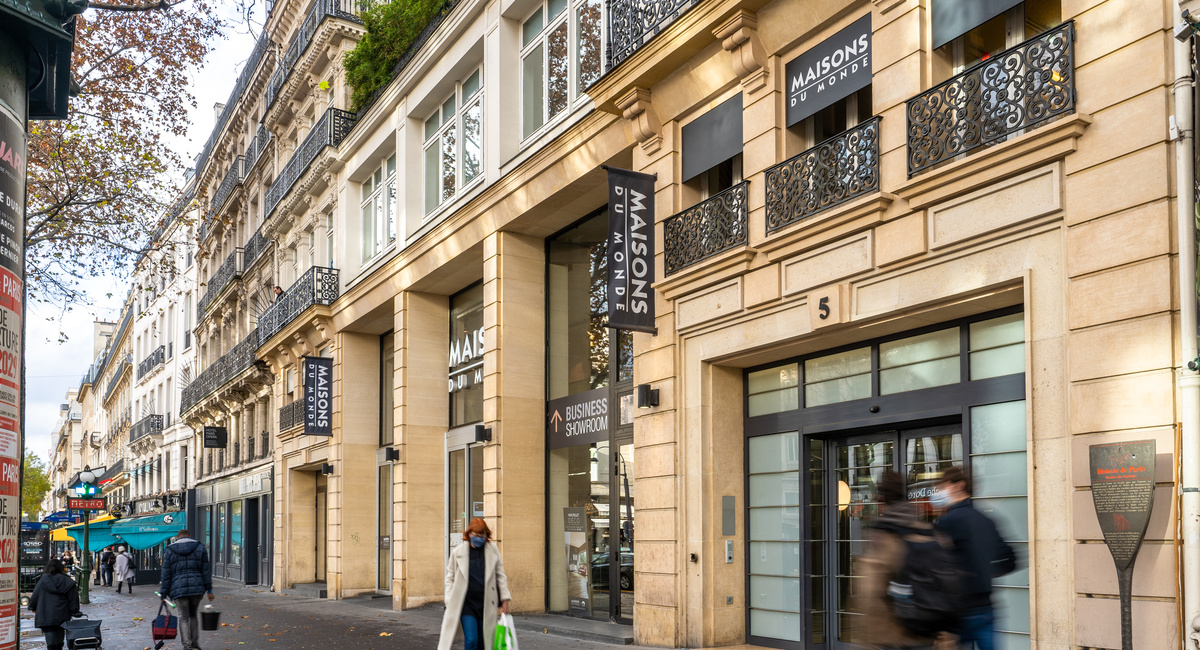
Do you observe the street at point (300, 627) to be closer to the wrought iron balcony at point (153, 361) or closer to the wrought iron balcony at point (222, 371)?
the wrought iron balcony at point (222, 371)

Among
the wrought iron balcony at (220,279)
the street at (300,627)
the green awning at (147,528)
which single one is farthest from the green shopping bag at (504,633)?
the wrought iron balcony at (220,279)

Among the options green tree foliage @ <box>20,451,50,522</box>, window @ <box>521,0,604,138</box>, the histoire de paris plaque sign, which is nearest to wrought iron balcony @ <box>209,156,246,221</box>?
window @ <box>521,0,604,138</box>

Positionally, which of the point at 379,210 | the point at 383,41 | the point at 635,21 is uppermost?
the point at 383,41

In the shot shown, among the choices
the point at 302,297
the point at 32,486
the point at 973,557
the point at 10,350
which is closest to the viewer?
the point at 973,557

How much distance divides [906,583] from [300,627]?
14.5m

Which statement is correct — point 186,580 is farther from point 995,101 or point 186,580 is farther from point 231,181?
point 231,181

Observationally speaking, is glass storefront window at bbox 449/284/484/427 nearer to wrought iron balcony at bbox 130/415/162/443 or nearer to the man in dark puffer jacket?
the man in dark puffer jacket

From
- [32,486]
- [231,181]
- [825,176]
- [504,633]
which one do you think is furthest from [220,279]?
[32,486]

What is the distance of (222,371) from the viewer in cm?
4009

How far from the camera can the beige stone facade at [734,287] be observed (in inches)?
313

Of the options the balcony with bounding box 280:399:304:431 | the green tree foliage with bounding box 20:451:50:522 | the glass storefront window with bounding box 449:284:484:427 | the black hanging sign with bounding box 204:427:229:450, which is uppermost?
the glass storefront window with bounding box 449:284:484:427

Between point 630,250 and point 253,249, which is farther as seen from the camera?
point 253,249

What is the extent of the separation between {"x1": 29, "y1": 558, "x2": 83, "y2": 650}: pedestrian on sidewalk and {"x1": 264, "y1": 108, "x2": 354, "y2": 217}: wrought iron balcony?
15.2 m

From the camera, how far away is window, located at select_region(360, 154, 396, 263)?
2412 centimetres
